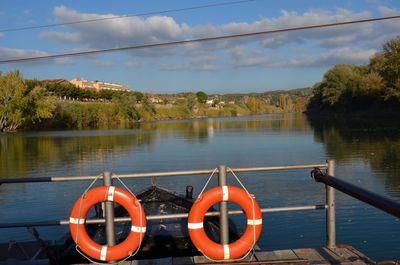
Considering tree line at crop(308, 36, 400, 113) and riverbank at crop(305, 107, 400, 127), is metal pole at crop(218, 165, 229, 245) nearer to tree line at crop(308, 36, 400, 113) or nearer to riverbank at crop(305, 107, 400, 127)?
riverbank at crop(305, 107, 400, 127)

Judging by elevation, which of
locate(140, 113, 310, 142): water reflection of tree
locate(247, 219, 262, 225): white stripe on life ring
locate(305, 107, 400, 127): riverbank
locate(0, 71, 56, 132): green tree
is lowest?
locate(140, 113, 310, 142): water reflection of tree

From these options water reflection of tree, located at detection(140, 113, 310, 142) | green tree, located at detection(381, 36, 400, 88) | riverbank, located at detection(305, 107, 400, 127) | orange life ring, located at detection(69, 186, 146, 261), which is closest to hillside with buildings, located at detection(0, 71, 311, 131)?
water reflection of tree, located at detection(140, 113, 310, 142)

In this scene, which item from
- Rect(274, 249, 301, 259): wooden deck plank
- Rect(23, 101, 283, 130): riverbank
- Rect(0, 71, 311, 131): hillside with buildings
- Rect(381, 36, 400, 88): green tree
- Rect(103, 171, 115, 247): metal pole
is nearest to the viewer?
Rect(274, 249, 301, 259): wooden deck plank

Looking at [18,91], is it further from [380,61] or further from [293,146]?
[380,61]

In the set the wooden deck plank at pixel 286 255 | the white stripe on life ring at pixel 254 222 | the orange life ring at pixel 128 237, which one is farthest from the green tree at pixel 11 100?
the wooden deck plank at pixel 286 255

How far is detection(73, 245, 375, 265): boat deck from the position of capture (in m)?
4.56

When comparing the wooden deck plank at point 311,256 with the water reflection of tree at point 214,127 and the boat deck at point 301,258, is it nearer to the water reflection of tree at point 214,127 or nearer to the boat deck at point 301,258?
the boat deck at point 301,258

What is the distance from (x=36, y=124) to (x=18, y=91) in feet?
28.4

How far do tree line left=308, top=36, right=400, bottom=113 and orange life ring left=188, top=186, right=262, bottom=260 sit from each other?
58.6 m

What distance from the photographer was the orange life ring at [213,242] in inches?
189

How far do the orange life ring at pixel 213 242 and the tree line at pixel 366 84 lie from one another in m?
58.6

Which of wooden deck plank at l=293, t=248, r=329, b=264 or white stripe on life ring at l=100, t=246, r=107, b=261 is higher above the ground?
white stripe on life ring at l=100, t=246, r=107, b=261

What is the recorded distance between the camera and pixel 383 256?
970 cm

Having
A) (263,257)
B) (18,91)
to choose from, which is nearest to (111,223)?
(263,257)
